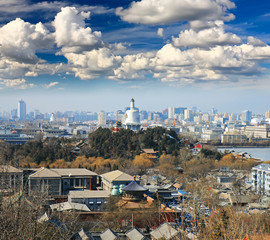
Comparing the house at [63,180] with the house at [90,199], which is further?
the house at [63,180]

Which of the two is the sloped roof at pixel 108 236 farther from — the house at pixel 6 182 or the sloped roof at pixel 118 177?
the sloped roof at pixel 118 177

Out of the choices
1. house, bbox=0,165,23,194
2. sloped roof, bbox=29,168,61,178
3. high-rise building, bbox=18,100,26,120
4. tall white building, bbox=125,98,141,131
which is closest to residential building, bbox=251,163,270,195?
sloped roof, bbox=29,168,61,178

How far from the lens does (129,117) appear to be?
1502 inches

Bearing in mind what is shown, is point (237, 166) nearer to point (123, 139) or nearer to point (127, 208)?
point (123, 139)

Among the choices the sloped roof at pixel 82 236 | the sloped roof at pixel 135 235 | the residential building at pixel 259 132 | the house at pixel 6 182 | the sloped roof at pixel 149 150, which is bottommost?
the residential building at pixel 259 132

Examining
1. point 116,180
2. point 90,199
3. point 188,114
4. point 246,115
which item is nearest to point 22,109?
point 188,114

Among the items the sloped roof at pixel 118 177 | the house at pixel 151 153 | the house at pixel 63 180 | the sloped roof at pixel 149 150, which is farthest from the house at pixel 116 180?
the sloped roof at pixel 149 150

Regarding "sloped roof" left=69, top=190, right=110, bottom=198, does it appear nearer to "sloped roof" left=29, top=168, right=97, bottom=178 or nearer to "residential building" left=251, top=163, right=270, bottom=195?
"sloped roof" left=29, top=168, right=97, bottom=178

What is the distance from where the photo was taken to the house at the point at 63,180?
48.4ft

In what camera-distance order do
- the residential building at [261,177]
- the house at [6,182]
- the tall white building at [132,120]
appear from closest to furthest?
the house at [6,182] → the residential building at [261,177] → the tall white building at [132,120]

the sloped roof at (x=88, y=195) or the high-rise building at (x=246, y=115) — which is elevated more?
the high-rise building at (x=246, y=115)

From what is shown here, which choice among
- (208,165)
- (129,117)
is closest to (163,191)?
(208,165)

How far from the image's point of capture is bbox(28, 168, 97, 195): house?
14.8 metres

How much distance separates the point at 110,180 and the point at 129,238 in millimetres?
6657
